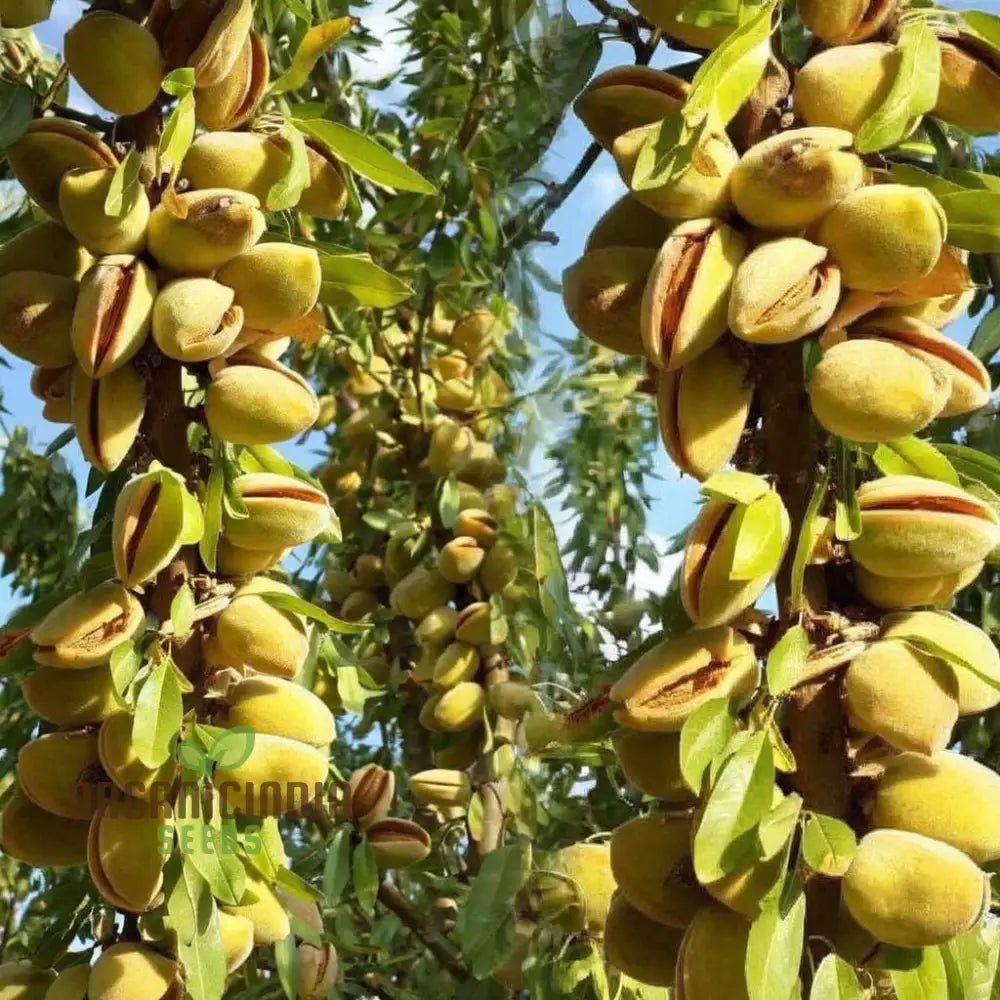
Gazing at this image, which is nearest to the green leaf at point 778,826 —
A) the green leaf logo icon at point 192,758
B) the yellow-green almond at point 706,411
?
the yellow-green almond at point 706,411

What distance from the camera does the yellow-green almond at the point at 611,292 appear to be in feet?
3.14

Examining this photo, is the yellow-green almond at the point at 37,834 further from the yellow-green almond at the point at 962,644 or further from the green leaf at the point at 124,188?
the yellow-green almond at the point at 962,644

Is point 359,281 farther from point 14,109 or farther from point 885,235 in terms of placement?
point 885,235

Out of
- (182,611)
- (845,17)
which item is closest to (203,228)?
(182,611)

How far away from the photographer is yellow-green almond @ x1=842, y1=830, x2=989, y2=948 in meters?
0.79

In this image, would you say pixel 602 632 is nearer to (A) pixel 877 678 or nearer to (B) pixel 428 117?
(B) pixel 428 117

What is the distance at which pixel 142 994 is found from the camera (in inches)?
41.9

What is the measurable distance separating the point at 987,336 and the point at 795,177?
414 millimetres

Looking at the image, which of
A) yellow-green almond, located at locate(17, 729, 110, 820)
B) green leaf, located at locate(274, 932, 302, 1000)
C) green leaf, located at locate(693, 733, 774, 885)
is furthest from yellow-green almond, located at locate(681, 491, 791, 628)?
green leaf, located at locate(274, 932, 302, 1000)

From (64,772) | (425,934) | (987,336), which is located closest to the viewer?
(64,772)

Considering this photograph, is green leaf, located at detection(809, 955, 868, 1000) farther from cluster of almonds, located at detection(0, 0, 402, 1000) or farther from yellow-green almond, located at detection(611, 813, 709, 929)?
cluster of almonds, located at detection(0, 0, 402, 1000)

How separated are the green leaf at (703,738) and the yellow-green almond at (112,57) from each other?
0.72 metres

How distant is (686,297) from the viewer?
88 cm

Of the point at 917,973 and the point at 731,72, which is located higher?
the point at 731,72
